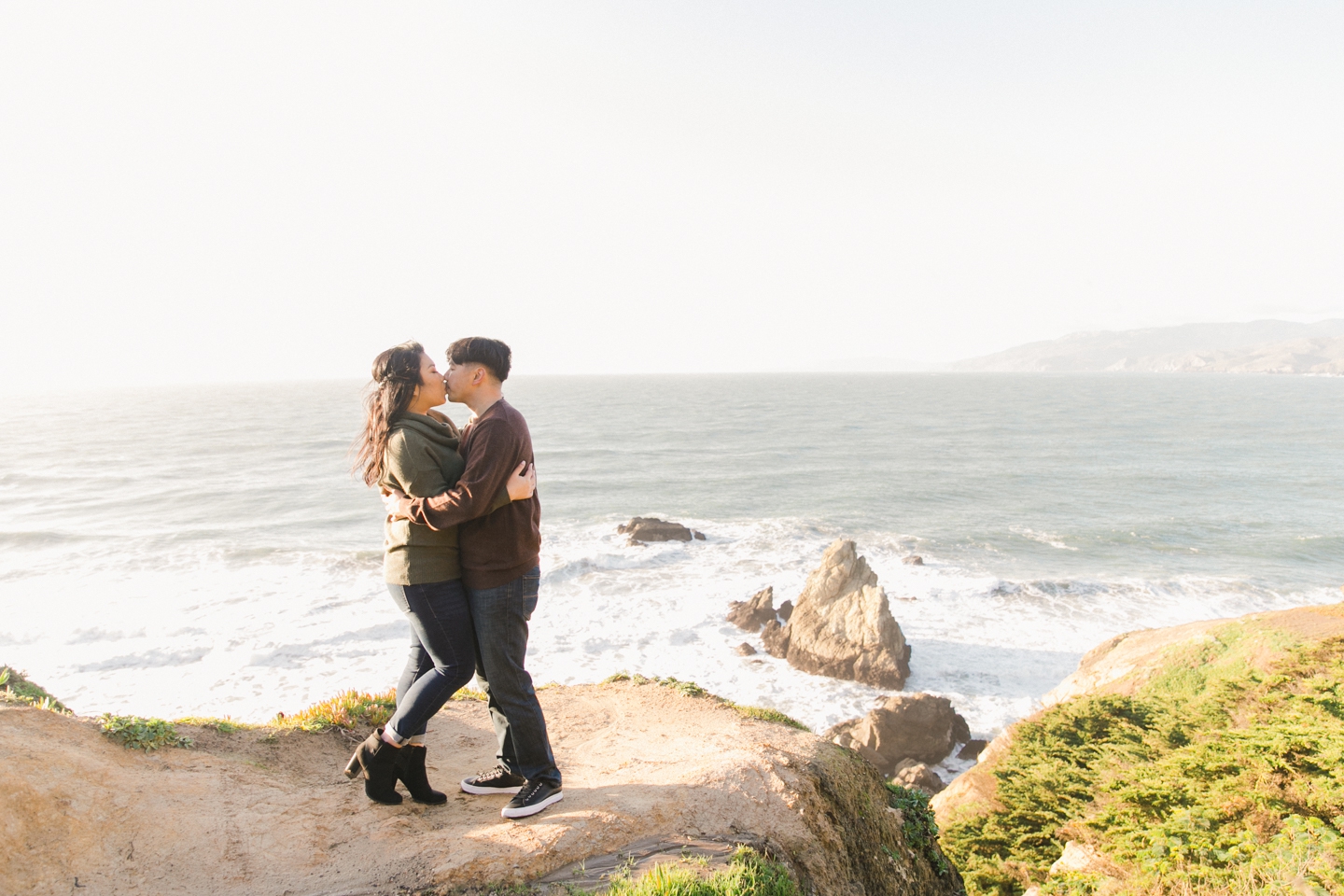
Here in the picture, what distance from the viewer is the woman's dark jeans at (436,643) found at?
396cm

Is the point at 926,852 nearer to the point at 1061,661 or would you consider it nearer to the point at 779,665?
the point at 779,665

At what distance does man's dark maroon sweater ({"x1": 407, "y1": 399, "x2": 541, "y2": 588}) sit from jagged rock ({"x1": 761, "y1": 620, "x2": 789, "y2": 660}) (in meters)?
16.0

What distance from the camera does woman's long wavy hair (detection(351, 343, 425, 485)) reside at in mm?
3932

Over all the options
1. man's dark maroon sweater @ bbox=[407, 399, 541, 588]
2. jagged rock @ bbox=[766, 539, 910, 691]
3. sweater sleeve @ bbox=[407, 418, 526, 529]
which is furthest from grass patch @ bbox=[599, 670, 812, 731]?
jagged rock @ bbox=[766, 539, 910, 691]

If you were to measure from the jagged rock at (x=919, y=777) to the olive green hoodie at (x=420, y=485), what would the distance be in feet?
39.8

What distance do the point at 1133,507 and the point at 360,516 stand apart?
42.8 meters

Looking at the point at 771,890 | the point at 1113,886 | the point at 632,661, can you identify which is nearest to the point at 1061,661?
the point at 632,661

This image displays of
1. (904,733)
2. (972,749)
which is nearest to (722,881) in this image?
(904,733)

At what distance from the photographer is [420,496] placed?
3816 mm

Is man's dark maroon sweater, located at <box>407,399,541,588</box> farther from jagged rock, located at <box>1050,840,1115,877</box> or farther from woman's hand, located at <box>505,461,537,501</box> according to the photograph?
jagged rock, located at <box>1050,840,1115,877</box>

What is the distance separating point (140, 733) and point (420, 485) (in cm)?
371

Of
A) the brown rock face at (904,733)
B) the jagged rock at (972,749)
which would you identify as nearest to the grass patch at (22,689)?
the brown rock face at (904,733)

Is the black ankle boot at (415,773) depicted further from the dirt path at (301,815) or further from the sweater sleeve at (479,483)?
the sweater sleeve at (479,483)

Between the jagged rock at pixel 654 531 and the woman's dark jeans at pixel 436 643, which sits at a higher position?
the woman's dark jeans at pixel 436 643
